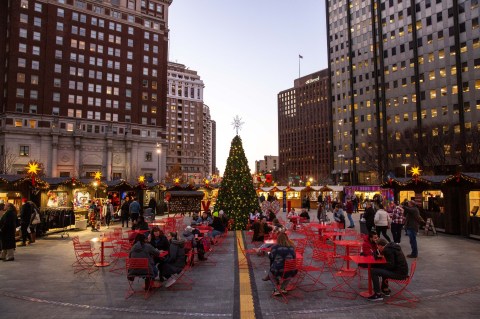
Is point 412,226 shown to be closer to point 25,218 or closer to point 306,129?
point 25,218

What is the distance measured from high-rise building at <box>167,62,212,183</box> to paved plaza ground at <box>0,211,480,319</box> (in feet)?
409

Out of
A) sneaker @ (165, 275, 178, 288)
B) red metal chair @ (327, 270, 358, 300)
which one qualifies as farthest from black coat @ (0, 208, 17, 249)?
red metal chair @ (327, 270, 358, 300)

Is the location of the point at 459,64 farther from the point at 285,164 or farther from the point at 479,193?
the point at 285,164

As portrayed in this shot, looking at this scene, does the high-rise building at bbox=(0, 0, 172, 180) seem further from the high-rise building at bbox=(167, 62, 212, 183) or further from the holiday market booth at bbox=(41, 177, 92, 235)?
the high-rise building at bbox=(167, 62, 212, 183)

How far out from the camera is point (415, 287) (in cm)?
941

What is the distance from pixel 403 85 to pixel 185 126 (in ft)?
295

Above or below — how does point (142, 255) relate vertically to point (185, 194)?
below

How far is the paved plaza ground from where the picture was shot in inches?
294

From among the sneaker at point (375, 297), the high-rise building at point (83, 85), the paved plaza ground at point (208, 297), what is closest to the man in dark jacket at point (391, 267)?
the sneaker at point (375, 297)

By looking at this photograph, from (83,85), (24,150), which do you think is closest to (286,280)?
(24,150)

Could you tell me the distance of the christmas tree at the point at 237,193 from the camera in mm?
22297

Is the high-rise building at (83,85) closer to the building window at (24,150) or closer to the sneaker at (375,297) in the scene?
the building window at (24,150)

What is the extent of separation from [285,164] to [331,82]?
105048 millimetres

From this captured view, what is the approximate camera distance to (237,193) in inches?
886
